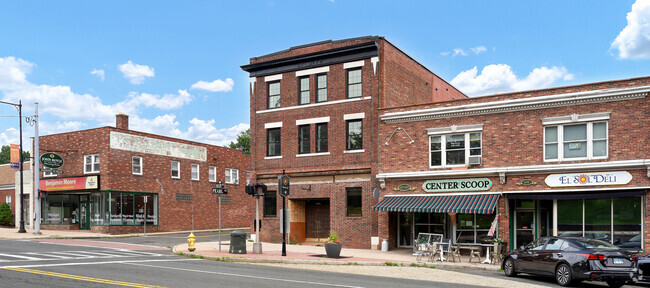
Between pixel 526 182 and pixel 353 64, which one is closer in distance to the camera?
pixel 526 182

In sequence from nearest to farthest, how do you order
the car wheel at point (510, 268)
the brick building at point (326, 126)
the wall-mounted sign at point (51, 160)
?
1. the car wheel at point (510, 268)
2. the brick building at point (326, 126)
3. the wall-mounted sign at point (51, 160)

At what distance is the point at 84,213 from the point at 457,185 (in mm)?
27844

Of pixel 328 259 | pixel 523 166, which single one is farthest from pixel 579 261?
pixel 328 259

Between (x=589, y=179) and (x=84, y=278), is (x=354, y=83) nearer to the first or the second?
(x=589, y=179)

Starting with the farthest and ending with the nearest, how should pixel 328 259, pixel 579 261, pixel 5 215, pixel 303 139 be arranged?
1. pixel 5 215
2. pixel 303 139
3. pixel 328 259
4. pixel 579 261

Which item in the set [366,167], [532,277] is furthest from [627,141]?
[366,167]

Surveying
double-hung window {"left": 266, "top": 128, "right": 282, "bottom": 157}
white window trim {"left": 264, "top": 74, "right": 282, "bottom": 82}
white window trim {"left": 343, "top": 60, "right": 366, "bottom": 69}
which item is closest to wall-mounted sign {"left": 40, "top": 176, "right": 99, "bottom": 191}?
double-hung window {"left": 266, "top": 128, "right": 282, "bottom": 157}

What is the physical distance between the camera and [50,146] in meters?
41.7

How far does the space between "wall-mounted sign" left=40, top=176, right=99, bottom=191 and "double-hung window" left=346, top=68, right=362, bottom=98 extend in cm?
1965

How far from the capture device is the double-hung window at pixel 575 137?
71.1 ft

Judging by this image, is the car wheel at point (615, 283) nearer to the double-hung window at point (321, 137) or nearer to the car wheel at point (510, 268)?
the car wheel at point (510, 268)

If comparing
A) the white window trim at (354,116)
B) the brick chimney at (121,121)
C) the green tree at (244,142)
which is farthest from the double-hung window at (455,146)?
the green tree at (244,142)

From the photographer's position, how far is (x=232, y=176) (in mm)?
49375

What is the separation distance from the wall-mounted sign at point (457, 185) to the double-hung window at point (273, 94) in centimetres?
973
